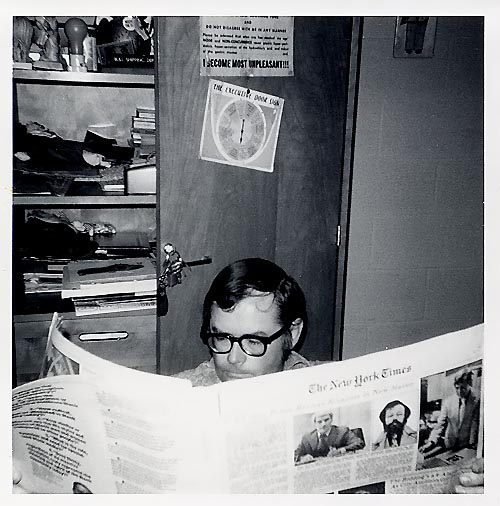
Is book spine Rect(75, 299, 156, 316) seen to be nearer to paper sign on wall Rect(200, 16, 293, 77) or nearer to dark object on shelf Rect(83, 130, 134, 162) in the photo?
dark object on shelf Rect(83, 130, 134, 162)

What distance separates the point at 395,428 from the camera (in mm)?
936

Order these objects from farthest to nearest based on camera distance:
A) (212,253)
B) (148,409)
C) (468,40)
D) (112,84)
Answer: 1. (112,84)
2. (212,253)
3. (468,40)
4. (148,409)

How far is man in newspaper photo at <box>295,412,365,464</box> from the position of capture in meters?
0.92

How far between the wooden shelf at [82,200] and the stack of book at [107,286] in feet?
0.49

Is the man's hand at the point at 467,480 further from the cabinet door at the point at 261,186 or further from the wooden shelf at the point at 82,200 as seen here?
the wooden shelf at the point at 82,200

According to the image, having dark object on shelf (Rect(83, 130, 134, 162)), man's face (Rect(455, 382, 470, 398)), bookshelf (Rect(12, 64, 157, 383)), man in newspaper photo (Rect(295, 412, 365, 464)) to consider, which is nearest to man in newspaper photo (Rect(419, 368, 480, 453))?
man's face (Rect(455, 382, 470, 398))

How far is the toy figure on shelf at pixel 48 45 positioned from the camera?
119cm

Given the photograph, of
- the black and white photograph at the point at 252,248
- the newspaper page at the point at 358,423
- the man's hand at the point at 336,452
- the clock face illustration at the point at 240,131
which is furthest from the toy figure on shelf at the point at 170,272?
the man's hand at the point at 336,452

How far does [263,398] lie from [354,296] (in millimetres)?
481

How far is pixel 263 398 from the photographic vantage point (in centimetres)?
90

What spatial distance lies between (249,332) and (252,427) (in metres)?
0.23

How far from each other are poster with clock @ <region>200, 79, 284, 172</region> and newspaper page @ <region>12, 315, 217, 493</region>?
1.62ft

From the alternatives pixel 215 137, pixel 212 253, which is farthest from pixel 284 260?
pixel 215 137
